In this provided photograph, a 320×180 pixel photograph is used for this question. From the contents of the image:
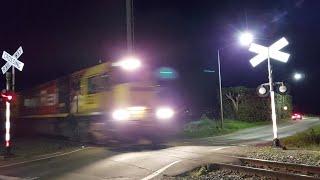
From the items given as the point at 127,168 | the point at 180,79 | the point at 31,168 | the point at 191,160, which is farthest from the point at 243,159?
the point at 180,79

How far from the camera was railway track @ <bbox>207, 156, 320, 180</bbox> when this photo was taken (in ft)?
37.0

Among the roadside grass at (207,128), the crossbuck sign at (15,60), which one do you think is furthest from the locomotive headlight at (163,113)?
the roadside grass at (207,128)

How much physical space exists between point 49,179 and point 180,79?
45.1 metres

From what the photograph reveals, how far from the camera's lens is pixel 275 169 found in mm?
13383

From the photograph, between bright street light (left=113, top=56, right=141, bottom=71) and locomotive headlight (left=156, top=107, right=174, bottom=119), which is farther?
locomotive headlight (left=156, top=107, right=174, bottom=119)

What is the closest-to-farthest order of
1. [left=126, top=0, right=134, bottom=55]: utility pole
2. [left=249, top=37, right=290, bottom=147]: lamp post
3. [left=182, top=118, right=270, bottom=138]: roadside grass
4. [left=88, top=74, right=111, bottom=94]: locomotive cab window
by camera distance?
1. [left=249, top=37, right=290, bottom=147]: lamp post
2. [left=88, top=74, right=111, bottom=94]: locomotive cab window
3. [left=126, top=0, right=134, bottom=55]: utility pole
4. [left=182, top=118, right=270, bottom=138]: roadside grass

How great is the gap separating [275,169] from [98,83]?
11.9 meters

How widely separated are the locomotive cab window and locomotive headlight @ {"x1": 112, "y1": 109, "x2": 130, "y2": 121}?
1.32m

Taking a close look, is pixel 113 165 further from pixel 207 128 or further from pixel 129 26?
pixel 207 128

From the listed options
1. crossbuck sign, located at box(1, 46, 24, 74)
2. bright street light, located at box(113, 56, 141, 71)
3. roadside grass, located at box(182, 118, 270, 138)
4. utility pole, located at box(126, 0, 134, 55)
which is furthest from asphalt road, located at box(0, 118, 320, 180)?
roadside grass, located at box(182, 118, 270, 138)

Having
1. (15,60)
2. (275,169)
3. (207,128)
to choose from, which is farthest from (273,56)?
(207,128)

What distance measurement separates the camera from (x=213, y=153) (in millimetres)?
18016

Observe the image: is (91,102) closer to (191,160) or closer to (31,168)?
(31,168)

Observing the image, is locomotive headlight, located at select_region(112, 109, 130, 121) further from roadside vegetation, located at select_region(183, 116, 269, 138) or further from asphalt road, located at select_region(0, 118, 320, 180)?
roadside vegetation, located at select_region(183, 116, 269, 138)
